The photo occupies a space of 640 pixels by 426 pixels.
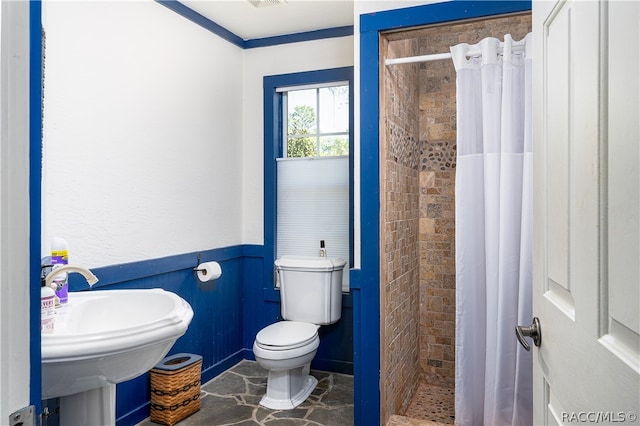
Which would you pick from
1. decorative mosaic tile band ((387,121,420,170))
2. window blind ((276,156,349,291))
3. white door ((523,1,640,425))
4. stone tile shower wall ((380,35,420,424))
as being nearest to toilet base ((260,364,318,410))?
stone tile shower wall ((380,35,420,424))

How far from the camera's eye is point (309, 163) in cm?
336

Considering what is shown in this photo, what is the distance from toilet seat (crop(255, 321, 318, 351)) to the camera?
2.57 meters

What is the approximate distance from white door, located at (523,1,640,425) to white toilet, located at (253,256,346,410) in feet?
5.77

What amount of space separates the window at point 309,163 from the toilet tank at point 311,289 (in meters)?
0.23

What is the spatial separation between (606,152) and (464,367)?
1.80 meters

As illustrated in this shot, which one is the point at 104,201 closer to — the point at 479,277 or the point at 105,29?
the point at 105,29

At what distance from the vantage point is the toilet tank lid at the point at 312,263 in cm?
299

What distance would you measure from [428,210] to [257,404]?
1724 mm

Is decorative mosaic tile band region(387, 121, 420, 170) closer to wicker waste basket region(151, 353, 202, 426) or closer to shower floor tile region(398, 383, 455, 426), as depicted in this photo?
shower floor tile region(398, 383, 455, 426)

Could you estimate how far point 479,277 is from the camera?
222cm

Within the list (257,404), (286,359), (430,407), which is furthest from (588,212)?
(257,404)

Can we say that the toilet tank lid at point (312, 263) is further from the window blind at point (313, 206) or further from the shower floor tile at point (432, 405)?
the shower floor tile at point (432, 405)

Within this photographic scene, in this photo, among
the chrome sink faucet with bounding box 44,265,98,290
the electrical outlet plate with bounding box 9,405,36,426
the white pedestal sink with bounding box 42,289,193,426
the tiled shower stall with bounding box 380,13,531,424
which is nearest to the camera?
the electrical outlet plate with bounding box 9,405,36,426

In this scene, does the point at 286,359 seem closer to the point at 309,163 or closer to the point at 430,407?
the point at 430,407
